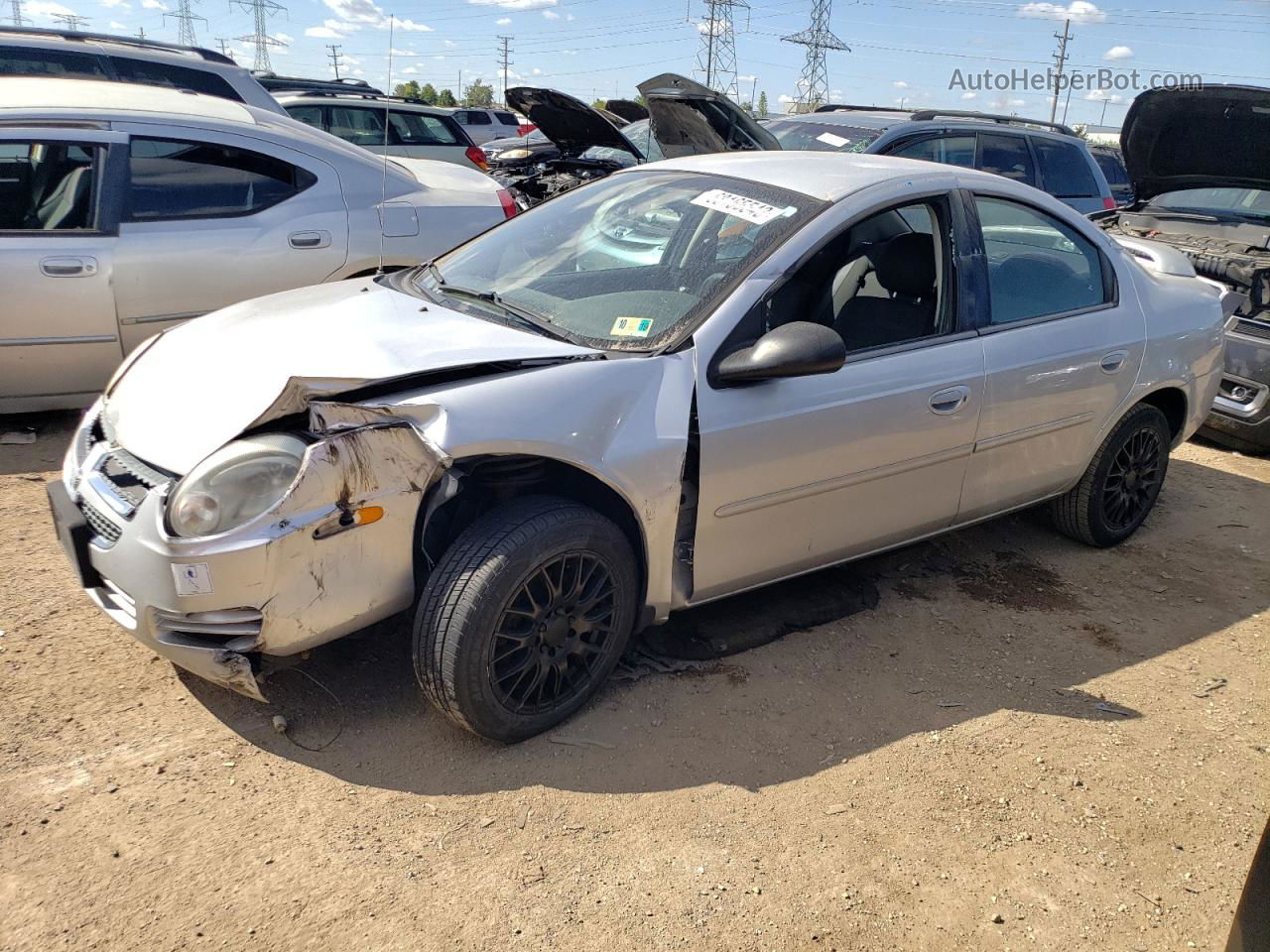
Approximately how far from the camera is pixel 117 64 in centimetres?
812

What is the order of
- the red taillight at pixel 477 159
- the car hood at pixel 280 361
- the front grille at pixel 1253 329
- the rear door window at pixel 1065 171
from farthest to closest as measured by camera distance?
the red taillight at pixel 477 159, the rear door window at pixel 1065 171, the front grille at pixel 1253 329, the car hood at pixel 280 361

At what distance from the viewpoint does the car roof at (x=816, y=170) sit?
3.34 meters

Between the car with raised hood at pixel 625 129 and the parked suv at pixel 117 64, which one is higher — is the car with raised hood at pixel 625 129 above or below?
below

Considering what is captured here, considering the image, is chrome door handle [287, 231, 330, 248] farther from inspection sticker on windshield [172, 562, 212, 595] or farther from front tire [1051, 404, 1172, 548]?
front tire [1051, 404, 1172, 548]

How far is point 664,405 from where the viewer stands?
9.22 ft

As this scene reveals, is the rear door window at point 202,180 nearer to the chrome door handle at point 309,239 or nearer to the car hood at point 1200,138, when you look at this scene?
the chrome door handle at point 309,239

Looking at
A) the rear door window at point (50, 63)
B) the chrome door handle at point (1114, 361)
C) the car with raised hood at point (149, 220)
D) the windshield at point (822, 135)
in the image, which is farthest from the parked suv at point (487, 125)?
the chrome door handle at point (1114, 361)

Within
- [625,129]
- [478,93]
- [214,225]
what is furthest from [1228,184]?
[478,93]

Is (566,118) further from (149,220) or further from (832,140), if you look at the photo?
(149,220)

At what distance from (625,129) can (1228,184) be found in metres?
5.52

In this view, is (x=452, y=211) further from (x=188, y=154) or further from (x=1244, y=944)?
(x=1244, y=944)

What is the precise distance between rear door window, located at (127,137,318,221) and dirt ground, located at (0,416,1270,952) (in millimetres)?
1985

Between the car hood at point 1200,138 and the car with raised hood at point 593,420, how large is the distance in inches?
97.0

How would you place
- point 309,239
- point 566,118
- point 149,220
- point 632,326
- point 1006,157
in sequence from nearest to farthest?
point 632,326 → point 149,220 → point 309,239 → point 566,118 → point 1006,157
